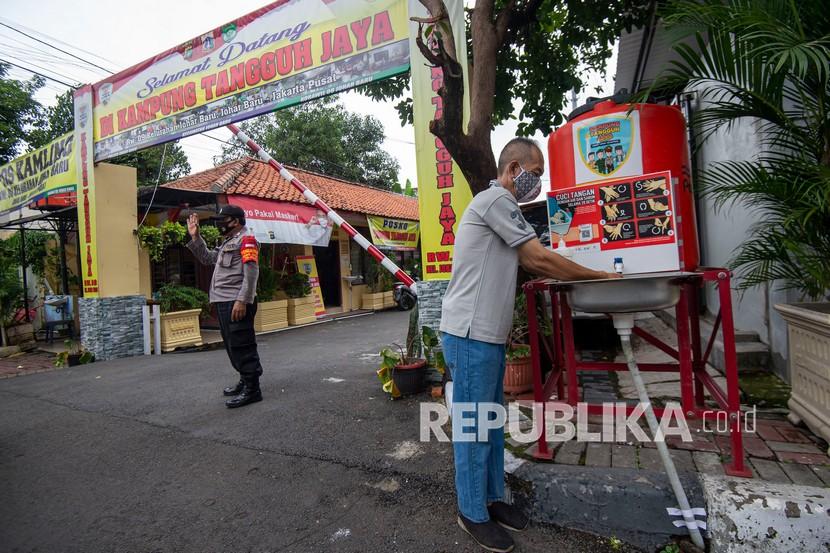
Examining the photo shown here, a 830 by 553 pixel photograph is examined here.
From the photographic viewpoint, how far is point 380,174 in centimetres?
2442

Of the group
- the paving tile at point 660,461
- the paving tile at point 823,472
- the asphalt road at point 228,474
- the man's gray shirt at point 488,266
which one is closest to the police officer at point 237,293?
the asphalt road at point 228,474

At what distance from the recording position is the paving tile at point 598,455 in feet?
7.91

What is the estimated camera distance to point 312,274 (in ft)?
38.9

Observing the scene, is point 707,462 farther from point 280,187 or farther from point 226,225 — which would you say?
point 280,187

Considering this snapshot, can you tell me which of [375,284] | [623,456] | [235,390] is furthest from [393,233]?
[623,456]

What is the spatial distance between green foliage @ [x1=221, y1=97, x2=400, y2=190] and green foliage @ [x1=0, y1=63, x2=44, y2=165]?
27.3 ft

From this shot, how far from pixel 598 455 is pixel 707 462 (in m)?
0.53

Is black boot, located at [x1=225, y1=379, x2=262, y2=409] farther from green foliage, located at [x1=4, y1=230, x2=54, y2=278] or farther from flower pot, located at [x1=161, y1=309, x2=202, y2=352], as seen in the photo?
Answer: green foliage, located at [x1=4, y1=230, x2=54, y2=278]

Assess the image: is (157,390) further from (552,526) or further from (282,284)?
(282,284)

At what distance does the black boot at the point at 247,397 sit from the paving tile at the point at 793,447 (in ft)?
13.1

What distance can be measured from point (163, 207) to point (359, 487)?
8.41m

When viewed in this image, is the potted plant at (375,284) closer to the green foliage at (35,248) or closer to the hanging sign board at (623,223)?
the green foliage at (35,248)

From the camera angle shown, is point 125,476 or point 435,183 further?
point 435,183

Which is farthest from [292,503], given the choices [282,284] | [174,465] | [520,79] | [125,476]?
[282,284]
